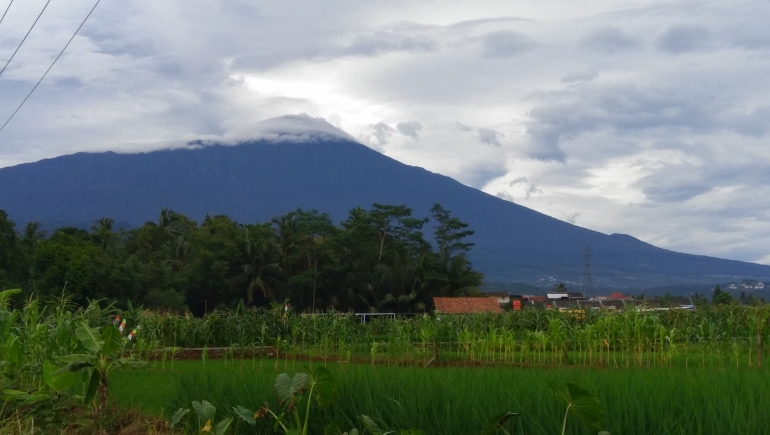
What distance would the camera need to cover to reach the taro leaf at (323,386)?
16.9ft

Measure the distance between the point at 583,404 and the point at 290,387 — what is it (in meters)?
2.10

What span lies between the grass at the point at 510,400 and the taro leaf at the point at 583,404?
20cm

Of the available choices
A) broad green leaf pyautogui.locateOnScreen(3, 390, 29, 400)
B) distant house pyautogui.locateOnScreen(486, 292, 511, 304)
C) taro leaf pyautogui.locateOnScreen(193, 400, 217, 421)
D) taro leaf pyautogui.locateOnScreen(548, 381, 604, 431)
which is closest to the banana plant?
broad green leaf pyautogui.locateOnScreen(3, 390, 29, 400)

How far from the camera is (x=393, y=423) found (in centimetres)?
513

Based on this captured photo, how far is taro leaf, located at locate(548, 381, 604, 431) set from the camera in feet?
12.8

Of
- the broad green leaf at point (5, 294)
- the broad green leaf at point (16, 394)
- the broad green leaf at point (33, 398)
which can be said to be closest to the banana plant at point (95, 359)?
the broad green leaf at point (33, 398)

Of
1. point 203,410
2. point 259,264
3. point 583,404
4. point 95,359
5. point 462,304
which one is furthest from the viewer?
point 259,264

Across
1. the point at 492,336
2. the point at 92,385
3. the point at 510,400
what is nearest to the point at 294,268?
the point at 492,336

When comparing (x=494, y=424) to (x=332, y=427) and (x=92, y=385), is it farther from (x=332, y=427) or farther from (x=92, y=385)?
(x=92, y=385)

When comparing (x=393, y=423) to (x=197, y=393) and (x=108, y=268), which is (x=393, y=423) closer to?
(x=197, y=393)

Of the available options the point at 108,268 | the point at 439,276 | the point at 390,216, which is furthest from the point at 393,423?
the point at 390,216

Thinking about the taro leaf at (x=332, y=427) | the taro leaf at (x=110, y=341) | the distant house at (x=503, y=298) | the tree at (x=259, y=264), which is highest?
the tree at (x=259, y=264)

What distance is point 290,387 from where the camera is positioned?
16.9ft

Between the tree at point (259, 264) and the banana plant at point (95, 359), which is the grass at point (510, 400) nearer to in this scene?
the banana plant at point (95, 359)
